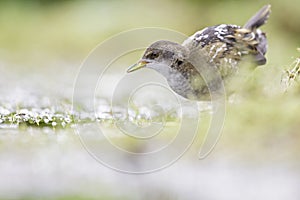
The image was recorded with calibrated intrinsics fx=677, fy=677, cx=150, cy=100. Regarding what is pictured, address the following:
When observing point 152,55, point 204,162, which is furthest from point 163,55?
point 204,162

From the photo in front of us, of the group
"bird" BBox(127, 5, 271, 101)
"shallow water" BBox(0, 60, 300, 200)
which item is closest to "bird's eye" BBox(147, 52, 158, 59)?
"bird" BBox(127, 5, 271, 101)

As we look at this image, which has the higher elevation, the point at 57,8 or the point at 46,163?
the point at 57,8

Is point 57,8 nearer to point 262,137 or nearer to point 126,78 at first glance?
point 126,78

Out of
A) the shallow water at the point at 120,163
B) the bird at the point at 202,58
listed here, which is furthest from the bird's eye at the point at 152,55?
the shallow water at the point at 120,163

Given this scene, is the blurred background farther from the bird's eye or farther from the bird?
the bird's eye

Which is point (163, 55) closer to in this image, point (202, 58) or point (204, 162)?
point (202, 58)

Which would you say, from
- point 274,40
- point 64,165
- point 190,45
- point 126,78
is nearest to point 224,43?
point 190,45

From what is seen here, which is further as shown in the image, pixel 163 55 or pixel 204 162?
pixel 204 162

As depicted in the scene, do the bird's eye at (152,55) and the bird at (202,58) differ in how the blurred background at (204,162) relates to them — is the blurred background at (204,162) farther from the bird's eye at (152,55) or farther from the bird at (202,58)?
the bird's eye at (152,55)
